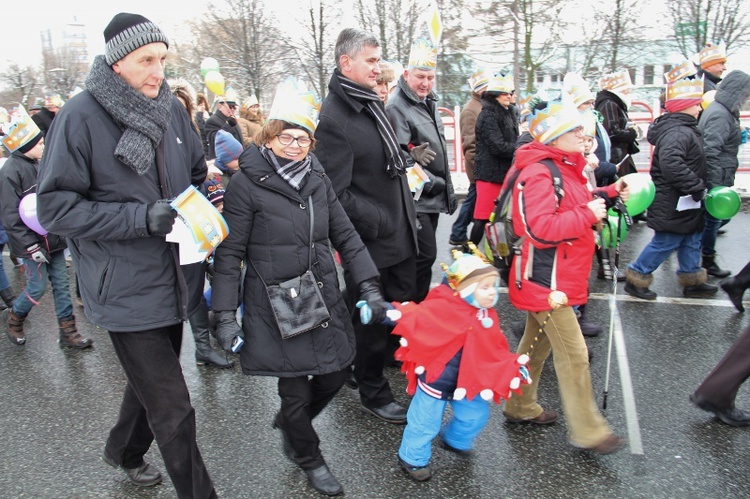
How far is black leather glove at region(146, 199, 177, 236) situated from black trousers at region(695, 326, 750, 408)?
298 cm

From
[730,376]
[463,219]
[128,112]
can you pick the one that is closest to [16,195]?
[128,112]

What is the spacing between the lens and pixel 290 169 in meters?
2.87

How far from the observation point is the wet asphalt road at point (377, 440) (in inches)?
121

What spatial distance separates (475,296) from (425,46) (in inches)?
89.4

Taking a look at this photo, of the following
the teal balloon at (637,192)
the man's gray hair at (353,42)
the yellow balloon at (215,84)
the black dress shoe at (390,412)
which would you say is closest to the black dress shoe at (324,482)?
the black dress shoe at (390,412)

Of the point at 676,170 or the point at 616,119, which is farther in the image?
the point at 616,119

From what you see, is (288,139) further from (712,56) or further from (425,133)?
(712,56)

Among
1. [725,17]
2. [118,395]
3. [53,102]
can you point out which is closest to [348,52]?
[118,395]

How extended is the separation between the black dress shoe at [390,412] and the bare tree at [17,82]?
39.1 metres

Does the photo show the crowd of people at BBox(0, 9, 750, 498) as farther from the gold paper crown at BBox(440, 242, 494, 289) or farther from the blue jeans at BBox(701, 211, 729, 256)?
the blue jeans at BBox(701, 211, 729, 256)

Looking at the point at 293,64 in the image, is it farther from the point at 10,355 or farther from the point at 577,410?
the point at 577,410

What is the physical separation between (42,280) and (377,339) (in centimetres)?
328

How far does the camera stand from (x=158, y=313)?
256 cm

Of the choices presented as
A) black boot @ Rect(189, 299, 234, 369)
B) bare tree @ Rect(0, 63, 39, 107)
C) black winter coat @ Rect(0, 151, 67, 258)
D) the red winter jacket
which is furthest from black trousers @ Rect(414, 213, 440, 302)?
bare tree @ Rect(0, 63, 39, 107)
